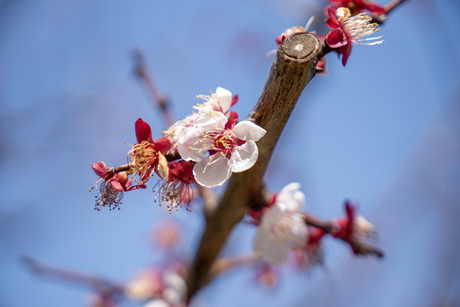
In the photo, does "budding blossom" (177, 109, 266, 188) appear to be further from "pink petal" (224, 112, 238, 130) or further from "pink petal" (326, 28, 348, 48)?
"pink petal" (326, 28, 348, 48)

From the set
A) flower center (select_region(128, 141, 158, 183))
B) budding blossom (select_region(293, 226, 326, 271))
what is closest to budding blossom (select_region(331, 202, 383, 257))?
budding blossom (select_region(293, 226, 326, 271))

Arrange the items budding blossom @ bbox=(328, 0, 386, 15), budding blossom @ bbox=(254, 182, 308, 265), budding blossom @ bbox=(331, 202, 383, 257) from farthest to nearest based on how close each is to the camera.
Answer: budding blossom @ bbox=(331, 202, 383, 257), budding blossom @ bbox=(254, 182, 308, 265), budding blossom @ bbox=(328, 0, 386, 15)

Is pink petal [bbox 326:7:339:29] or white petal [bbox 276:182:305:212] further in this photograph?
white petal [bbox 276:182:305:212]

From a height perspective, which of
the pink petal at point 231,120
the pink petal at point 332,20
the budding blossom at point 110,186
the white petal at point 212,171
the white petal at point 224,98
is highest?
the pink petal at point 332,20

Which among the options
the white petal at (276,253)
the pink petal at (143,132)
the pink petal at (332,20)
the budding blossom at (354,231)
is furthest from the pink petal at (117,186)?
the budding blossom at (354,231)

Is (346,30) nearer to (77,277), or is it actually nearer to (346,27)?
(346,27)

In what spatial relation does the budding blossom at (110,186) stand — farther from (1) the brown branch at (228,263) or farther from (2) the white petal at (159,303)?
(2) the white petal at (159,303)
